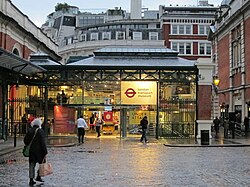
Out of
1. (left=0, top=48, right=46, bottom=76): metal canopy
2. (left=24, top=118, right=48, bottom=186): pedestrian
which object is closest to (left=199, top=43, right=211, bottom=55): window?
(left=0, top=48, right=46, bottom=76): metal canopy

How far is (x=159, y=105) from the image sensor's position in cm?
3594

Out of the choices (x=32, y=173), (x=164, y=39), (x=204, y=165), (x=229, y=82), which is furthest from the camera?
(x=164, y=39)

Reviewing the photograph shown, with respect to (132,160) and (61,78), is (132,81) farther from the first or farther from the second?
(132,160)

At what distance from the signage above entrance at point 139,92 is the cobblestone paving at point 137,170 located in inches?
597

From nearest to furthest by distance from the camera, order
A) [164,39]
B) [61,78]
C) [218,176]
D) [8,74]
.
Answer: [218,176] → [8,74] → [61,78] → [164,39]

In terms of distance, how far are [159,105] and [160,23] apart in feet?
173

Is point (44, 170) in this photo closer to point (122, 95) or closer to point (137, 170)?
point (137, 170)

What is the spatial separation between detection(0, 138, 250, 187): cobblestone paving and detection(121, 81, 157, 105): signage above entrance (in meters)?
15.2

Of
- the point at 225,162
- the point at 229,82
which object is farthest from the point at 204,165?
the point at 229,82

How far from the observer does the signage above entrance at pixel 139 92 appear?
36.0m

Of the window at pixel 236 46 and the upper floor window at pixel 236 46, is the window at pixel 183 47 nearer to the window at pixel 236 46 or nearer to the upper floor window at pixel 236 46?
the upper floor window at pixel 236 46

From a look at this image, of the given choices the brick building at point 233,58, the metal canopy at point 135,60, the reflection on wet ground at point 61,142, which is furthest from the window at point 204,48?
the reflection on wet ground at point 61,142

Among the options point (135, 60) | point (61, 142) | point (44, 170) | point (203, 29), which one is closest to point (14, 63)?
point (61, 142)

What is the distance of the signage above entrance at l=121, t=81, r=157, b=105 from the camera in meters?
36.0
